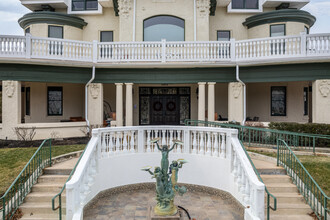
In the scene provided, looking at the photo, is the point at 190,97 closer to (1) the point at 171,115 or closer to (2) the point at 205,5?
(1) the point at 171,115

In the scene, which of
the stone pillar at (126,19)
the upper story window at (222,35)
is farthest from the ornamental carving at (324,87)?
the stone pillar at (126,19)

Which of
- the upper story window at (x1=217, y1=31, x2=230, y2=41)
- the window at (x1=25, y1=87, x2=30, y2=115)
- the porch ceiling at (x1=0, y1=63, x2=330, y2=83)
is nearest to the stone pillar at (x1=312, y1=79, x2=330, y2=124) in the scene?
the porch ceiling at (x1=0, y1=63, x2=330, y2=83)

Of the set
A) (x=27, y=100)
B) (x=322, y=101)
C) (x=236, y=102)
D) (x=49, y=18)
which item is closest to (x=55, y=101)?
(x=27, y=100)

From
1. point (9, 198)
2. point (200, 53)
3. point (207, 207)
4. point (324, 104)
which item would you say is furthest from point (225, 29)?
point (9, 198)

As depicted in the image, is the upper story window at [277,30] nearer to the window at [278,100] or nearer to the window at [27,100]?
the window at [278,100]

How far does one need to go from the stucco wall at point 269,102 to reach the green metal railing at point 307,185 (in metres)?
9.91

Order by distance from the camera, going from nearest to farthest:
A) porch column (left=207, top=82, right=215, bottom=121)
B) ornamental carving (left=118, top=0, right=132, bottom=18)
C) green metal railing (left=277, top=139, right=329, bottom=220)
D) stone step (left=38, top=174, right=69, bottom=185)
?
green metal railing (left=277, top=139, right=329, bottom=220) → stone step (left=38, top=174, right=69, bottom=185) → porch column (left=207, top=82, right=215, bottom=121) → ornamental carving (left=118, top=0, right=132, bottom=18)

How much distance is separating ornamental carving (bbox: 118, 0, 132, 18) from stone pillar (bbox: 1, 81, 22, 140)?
25.6ft

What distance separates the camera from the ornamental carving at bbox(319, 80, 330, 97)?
39.1ft

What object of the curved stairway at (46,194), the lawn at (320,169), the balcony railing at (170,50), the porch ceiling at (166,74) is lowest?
the curved stairway at (46,194)

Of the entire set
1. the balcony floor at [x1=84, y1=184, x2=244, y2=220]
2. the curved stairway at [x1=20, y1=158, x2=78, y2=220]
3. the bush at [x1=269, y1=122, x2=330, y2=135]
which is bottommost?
the balcony floor at [x1=84, y1=184, x2=244, y2=220]

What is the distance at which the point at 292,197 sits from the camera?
5824 millimetres

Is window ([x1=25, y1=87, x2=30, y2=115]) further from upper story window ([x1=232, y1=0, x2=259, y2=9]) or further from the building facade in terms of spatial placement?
upper story window ([x1=232, y1=0, x2=259, y2=9])

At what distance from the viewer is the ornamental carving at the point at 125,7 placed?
1524 centimetres
